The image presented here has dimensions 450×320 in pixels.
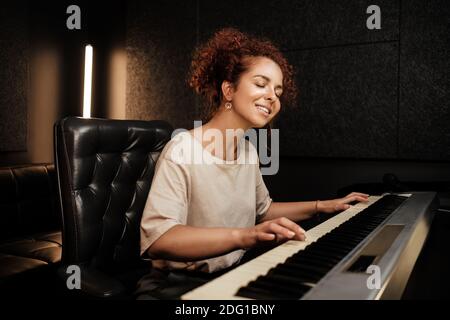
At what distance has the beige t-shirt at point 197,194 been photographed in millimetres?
1075

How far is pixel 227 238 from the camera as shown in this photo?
0.96 meters

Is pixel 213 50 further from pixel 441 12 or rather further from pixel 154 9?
pixel 154 9

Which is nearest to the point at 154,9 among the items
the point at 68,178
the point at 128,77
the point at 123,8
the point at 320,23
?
the point at 123,8

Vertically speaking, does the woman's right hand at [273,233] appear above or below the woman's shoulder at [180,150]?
below

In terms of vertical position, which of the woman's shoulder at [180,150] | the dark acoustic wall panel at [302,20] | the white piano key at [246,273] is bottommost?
the white piano key at [246,273]

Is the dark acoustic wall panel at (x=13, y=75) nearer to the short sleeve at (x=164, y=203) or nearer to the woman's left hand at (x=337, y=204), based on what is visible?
the short sleeve at (x=164, y=203)

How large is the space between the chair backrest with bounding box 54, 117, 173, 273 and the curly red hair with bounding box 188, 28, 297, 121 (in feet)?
0.81

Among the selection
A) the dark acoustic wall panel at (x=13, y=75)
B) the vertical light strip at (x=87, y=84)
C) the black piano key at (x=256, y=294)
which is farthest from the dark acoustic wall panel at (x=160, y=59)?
the black piano key at (x=256, y=294)

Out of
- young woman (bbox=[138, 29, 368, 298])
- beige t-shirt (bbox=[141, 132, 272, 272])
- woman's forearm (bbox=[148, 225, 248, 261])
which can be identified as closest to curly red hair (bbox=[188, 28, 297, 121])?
young woman (bbox=[138, 29, 368, 298])

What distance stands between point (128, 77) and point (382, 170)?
184 centimetres

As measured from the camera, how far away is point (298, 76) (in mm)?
2320

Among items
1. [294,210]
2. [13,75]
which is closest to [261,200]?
[294,210]

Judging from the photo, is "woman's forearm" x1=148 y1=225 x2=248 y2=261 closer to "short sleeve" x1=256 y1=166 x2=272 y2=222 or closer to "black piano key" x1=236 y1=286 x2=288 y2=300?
"black piano key" x1=236 y1=286 x2=288 y2=300

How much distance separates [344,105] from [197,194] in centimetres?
125
